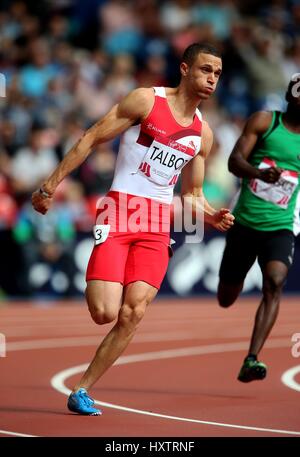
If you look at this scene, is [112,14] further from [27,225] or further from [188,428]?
[188,428]

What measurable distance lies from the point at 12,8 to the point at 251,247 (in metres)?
12.4

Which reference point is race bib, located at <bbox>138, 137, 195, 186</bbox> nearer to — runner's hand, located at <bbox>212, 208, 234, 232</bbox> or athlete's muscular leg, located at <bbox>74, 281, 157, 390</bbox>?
runner's hand, located at <bbox>212, 208, 234, 232</bbox>

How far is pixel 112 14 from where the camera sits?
2209cm

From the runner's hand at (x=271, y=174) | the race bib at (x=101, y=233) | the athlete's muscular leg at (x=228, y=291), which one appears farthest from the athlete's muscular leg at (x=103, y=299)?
the athlete's muscular leg at (x=228, y=291)

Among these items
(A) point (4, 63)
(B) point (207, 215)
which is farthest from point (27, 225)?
(B) point (207, 215)

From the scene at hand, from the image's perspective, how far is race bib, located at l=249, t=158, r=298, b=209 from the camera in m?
10.5

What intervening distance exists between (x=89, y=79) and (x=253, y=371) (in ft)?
38.7

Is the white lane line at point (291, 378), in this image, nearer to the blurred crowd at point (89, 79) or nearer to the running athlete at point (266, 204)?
the running athlete at point (266, 204)

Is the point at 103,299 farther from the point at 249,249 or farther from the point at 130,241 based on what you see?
the point at 249,249

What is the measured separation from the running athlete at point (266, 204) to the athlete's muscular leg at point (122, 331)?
1712mm

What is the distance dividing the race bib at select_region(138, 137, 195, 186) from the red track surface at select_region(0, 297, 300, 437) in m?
1.65

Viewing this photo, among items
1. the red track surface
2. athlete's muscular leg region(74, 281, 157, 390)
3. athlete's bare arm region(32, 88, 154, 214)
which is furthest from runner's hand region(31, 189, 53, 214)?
the red track surface

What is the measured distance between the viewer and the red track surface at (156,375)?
8250 mm

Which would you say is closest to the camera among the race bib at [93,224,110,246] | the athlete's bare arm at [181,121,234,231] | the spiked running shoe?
the race bib at [93,224,110,246]
